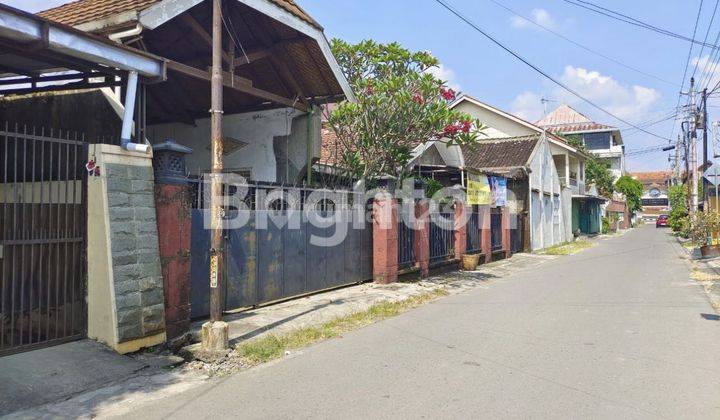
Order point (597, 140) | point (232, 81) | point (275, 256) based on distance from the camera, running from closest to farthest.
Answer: point (232, 81)
point (275, 256)
point (597, 140)

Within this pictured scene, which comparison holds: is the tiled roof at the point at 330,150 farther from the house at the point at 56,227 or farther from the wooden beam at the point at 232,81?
the house at the point at 56,227

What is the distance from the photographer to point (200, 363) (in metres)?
5.96

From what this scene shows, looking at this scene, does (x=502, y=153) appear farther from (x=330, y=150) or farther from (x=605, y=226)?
(x=605, y=226)

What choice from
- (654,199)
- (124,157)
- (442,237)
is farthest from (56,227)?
(654,199)

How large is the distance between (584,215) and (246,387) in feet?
136

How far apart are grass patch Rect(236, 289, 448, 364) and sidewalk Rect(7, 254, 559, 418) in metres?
0.23

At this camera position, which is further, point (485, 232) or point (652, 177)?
point (652, 177)

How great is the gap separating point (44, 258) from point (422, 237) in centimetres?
906

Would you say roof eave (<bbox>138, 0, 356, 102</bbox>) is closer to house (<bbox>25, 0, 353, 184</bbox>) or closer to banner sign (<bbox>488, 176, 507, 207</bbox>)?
house (<bbox>25, 0, 353, 184</bbox>)

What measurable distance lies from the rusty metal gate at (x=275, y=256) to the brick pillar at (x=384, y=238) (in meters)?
0.39

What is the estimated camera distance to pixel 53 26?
17.6 feet

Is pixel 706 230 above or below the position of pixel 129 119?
below

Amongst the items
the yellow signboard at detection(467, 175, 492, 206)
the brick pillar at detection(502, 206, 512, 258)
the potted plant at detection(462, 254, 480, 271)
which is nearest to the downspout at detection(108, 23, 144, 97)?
the potted plant at detection(462, 254, 480, 271)

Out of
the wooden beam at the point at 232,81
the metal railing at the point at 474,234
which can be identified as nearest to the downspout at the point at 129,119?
the wooden beam at the point at 232,81
